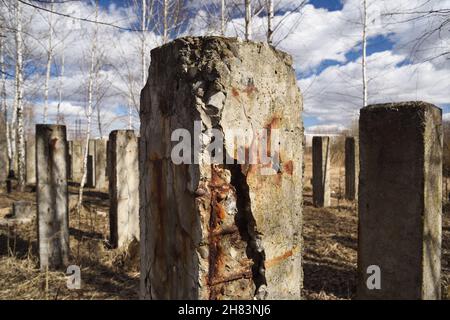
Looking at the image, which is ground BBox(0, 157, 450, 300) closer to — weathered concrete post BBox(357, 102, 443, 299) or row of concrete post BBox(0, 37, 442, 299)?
weathered concrete post BBox(357, 102, 443, 299)

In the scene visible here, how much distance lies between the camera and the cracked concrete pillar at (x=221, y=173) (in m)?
1.66

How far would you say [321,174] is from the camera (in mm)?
8875

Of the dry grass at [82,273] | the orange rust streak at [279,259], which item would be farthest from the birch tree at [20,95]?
the orange rust streak at [279,259]

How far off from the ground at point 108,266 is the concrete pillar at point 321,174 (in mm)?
1723

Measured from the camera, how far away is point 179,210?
1.72 meters

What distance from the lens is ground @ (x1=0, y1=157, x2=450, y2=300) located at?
3.73 m

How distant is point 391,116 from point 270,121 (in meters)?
1.68

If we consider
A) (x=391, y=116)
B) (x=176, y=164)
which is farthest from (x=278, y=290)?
(x=391, y=116)

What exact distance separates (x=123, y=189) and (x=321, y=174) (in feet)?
17.6

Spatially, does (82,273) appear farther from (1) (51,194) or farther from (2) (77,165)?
(2) (77,165)

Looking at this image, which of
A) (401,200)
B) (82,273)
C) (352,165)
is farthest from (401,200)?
(352,165)

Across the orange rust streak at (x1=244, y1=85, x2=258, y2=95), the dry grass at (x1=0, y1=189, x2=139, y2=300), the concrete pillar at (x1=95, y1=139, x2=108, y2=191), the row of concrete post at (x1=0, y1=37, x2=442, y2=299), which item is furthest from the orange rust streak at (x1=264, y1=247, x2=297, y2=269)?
the concrete pillar at (x1=95, y1=139, x2=108, y2=191)
